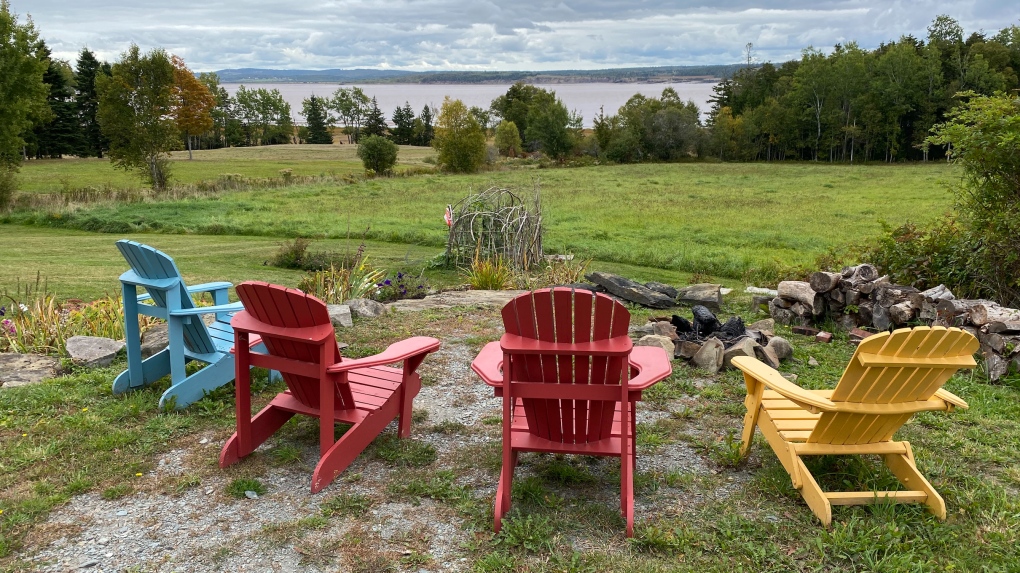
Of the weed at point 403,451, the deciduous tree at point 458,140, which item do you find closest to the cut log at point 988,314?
the weed at point 403,451

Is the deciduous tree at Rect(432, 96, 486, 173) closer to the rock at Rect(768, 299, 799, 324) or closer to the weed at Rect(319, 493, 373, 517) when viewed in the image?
the rock at Rect(768, 299, 799, 324)

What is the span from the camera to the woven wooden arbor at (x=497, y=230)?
40.0ft

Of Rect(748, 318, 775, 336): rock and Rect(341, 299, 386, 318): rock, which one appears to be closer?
Rect(748, 318, 775, 336): rock

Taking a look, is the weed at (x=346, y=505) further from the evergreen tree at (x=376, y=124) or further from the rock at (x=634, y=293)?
the evergreen tree at (x=376, y=124)

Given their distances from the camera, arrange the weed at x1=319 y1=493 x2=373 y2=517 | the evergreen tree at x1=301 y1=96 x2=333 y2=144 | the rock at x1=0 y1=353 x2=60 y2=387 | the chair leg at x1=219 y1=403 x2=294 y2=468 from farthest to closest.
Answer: the evergreen tree at x1=301 y1=96 x2=333 y2=144
the rock at x1=0 y1=353 x2=60 y2=387
the chair leg at x1=219 y1=403 x2=294 y2=468
the weed at x1=319 y1=493 x2=373 y2=517

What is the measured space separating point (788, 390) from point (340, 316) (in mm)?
4933

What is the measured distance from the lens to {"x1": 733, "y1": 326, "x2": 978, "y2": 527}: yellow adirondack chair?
10.3 ft

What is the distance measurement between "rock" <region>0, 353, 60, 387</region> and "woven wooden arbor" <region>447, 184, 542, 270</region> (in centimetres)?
664

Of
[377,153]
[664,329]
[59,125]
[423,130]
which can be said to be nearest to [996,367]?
[664,329]

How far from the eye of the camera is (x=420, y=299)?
8984 mm

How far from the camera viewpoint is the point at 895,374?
323cm

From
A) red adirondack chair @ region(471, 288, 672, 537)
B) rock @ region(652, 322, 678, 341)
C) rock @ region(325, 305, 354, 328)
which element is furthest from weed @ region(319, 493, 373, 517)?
rock @ region(652, 322, 678, 341)

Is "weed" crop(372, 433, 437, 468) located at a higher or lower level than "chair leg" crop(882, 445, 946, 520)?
lower

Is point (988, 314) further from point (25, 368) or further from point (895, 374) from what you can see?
point (25, 368)
